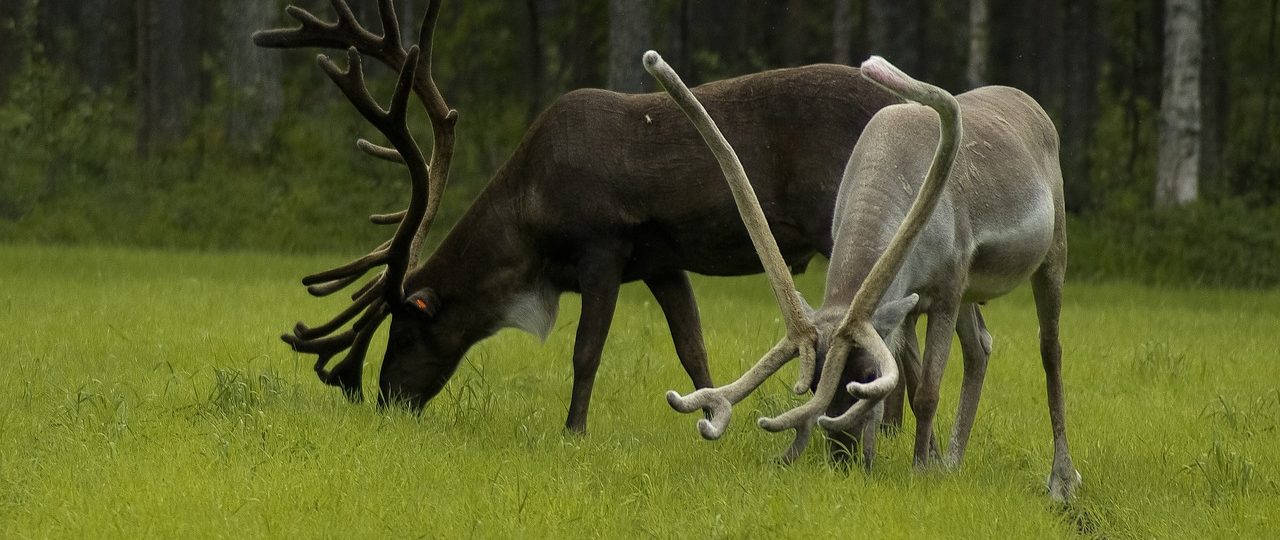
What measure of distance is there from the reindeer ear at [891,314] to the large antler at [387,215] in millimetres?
2822

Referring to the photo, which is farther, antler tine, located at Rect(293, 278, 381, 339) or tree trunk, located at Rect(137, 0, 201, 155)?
tree trunk, located at Rect(137, 0, 201, 155)

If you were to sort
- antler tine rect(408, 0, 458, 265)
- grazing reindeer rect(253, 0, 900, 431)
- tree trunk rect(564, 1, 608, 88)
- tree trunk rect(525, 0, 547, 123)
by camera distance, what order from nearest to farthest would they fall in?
grazing reindeer rect(253, 0, 900, 431) → antler tine rect(408, 0, 458, 265) → tree trunk rect(525, 0, 547, 123) → tree trunk rect(564, 1, 608, 88)

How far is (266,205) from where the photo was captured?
59.6 feet

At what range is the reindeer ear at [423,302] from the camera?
8.11m

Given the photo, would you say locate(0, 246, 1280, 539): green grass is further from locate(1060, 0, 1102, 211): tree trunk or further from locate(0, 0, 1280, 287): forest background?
locate(1060, 0, 1102, 211): tree trunk

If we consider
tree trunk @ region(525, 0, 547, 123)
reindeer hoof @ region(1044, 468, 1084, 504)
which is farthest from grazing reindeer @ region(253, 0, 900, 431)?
tree trunk @ region(525, 0, 547, 123)

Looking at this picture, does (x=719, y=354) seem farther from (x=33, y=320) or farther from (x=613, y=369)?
(x=33, y=320)

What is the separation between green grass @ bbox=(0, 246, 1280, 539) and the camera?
5.81 meters

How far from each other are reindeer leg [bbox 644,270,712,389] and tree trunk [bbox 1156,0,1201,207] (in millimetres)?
10293

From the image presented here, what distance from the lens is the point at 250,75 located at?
19.9 metres

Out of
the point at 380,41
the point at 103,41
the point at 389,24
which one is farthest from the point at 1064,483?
the point at 103,41

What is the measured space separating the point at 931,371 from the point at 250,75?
49.4ft

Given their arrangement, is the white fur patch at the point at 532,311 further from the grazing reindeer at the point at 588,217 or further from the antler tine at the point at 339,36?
the antler tine at the point at 339,36

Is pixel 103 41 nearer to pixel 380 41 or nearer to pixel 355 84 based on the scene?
pixel 380 41
